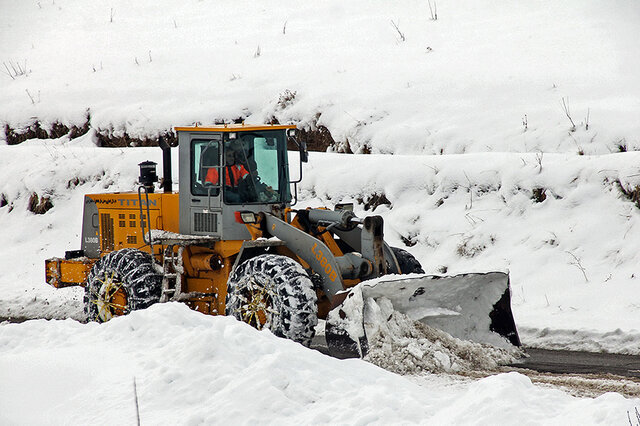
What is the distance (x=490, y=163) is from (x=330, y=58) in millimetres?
8064

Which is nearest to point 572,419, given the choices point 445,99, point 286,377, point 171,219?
point 286,377

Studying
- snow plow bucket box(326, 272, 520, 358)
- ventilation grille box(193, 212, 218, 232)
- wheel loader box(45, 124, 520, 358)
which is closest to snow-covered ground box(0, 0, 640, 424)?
snow plow bucket box(326, 272, 520, 358)

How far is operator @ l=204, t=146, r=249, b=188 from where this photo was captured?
986 cm

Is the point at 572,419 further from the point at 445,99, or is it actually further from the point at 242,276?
the point at 445,99

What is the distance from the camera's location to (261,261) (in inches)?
355

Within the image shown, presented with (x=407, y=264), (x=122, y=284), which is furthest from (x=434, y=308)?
(x=122, y=284)

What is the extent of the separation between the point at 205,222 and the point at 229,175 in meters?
0.67

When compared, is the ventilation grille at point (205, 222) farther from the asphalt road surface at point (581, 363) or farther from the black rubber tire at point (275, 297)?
the asphalt road surface at point (581, 363)

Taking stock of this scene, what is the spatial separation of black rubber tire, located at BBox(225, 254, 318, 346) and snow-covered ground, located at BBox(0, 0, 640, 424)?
146 centimetres

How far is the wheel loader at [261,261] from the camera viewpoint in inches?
342

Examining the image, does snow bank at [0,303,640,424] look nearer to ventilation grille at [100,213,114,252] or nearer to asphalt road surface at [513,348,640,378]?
asphalt road surface at [513,348,640,378]

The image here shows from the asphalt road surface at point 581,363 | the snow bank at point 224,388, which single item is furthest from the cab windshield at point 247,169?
the asphalt road surface at point 581,363

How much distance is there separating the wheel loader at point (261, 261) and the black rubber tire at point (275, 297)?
13 mm

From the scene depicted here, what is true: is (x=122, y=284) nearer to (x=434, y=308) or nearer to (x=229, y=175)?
(x=229, y=175)
